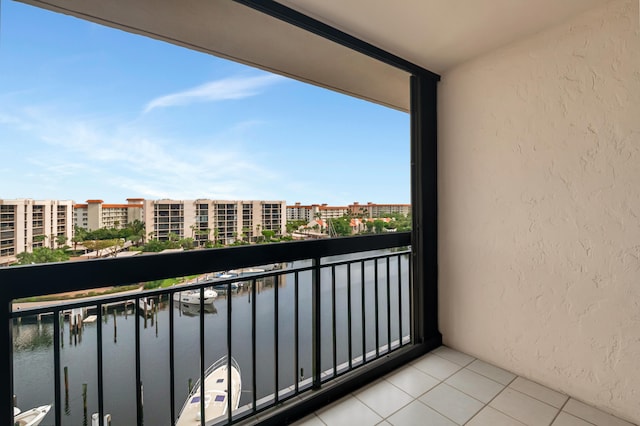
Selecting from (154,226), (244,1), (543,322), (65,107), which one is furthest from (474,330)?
(65,107)

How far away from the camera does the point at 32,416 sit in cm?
123

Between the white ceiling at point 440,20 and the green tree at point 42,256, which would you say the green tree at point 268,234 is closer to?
the green tree at point 42,256

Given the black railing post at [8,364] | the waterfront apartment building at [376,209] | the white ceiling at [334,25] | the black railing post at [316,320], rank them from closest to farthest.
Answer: the black railing post at [8,364], the white ceiling at [334,25], the black railing post at [316,320], the waterfront apartment building at [376,209]

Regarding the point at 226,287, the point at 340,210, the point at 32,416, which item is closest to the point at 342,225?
the point at 340,210

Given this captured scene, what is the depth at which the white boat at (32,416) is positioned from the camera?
3.83 ft

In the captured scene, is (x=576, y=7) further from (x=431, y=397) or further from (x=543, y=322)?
(x=431, y=397)

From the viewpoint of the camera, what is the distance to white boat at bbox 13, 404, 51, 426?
1168 mm

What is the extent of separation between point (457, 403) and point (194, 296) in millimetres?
1804

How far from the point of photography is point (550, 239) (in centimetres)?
193

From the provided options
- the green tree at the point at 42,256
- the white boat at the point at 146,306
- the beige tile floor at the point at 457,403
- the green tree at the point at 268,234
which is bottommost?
the beige tile floor at the point at 457,403

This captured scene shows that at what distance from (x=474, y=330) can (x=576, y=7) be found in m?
2.38

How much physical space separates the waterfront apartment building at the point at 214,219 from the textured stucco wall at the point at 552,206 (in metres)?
1.66

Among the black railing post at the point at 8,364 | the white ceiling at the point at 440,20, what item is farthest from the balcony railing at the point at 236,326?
the white ceiling at the point at 440,20

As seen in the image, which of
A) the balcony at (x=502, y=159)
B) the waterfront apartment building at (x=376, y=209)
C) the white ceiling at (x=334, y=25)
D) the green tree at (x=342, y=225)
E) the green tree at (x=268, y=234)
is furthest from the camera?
the waterfront apartment building at (x=376, y=209)
